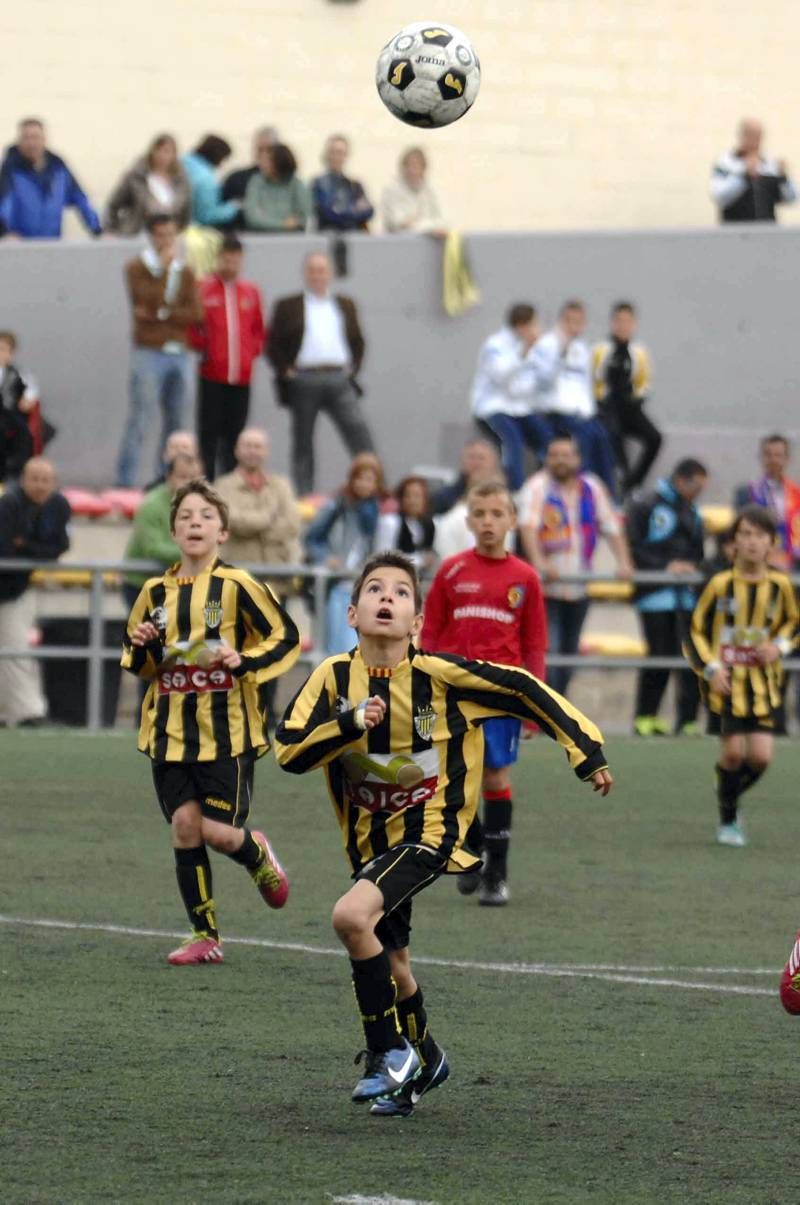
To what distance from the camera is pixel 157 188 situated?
729 inches

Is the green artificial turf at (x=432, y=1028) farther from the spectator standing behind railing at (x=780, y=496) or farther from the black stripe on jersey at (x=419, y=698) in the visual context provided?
the spectator standing behind railing at (x=780, y=496)

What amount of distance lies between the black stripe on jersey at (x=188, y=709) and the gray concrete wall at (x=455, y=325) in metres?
11.1

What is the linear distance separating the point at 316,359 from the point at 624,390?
92.4 inches

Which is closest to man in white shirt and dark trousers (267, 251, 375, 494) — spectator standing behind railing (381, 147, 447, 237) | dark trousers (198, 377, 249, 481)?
dark trousers (198, 377, 249, 481)

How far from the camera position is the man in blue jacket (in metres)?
17.9

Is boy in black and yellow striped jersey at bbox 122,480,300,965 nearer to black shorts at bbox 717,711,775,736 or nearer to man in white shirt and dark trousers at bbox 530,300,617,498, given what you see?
black shorts at bbox 717,711,775,736

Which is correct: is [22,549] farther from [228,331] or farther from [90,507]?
[228,331]

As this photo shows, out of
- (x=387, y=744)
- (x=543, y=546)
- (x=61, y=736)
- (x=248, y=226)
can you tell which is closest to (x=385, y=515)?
(x=543, y=546)

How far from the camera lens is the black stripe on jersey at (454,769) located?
20.8 ft

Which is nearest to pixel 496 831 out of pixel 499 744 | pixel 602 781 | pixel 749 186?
pixel 499 744

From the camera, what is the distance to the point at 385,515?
51.4ft

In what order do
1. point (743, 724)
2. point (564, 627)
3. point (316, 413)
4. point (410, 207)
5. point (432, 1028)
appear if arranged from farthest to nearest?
1. point (410, 207)
2. point (316, 413)
3. point (564, 627)
4. point (743, 724)
5. point (432, 1028)

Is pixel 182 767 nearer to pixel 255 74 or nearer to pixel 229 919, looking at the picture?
pixel 229 919

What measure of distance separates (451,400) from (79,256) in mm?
3170
